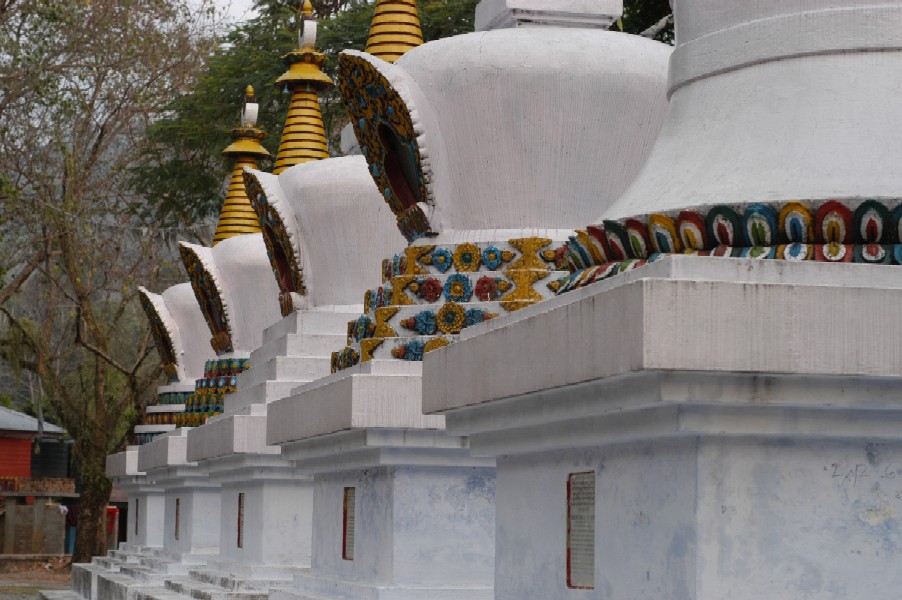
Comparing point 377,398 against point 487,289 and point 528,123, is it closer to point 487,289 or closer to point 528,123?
point 487,289

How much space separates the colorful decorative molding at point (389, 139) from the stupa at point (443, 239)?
0.01m

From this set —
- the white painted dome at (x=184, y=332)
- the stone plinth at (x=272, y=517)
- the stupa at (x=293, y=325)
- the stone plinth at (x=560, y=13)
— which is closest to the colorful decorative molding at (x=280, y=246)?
the stupa at (x=293, y=325)

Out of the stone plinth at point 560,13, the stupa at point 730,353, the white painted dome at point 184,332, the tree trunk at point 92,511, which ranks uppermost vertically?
the stone plinth at point 560,13

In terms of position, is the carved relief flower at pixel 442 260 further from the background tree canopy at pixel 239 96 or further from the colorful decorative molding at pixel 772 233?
the background tree canopy at pixel 239 96

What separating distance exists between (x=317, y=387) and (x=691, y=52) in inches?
138

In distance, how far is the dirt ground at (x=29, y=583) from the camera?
2523 centimetres

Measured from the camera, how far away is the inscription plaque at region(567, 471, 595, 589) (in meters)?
5.03

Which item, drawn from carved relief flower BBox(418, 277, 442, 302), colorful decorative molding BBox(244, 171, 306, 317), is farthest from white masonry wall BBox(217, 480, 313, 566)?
carved relief flower BBox(418, 277, 442, 302)

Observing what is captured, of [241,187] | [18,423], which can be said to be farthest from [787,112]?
[18,423]

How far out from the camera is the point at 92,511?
2825 cm

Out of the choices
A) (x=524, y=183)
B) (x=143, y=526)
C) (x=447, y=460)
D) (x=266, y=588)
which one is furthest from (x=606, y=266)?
(x=143, y=526)

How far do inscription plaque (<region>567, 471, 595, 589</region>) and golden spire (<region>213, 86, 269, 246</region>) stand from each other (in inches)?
454

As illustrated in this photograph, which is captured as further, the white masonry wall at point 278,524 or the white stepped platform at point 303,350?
the white masonry wall at point 278,524

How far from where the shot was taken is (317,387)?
834 centimetres
